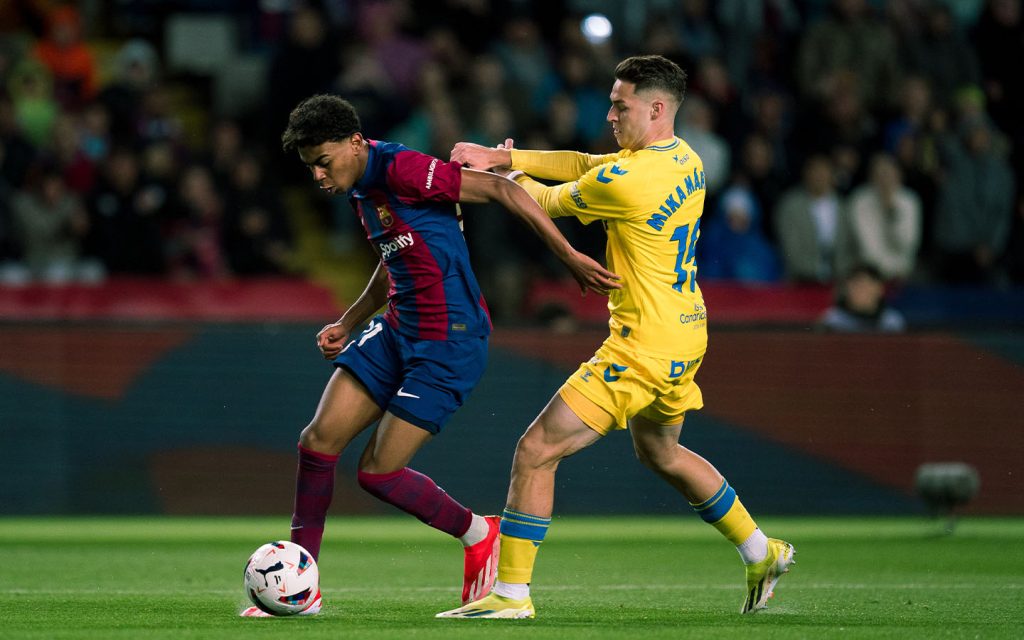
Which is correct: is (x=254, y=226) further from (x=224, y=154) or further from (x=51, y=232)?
(x=51, y=232)

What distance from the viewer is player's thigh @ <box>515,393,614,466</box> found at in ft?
20.4

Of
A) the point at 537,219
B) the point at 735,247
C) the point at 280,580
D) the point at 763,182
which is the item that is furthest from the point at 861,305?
the point at 280,580

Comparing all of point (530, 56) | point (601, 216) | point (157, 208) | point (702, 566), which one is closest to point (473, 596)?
point (601, 216)

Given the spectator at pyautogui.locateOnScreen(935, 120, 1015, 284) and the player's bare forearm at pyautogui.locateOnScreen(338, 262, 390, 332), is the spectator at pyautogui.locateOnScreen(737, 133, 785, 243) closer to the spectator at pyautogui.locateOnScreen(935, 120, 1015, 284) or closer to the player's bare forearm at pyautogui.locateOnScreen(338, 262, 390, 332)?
the spectator at pyautogui.locateOnScreen(935, 120, 1015, 284)

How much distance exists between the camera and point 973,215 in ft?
44.5

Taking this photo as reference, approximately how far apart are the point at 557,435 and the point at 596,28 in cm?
921

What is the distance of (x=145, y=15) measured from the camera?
15.6 meters

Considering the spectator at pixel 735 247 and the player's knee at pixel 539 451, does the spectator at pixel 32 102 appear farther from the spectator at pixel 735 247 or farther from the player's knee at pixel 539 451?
the player's knee at pixel 539 451

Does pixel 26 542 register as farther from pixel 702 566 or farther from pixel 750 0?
pixel 750 0

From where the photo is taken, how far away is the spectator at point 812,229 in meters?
13.2

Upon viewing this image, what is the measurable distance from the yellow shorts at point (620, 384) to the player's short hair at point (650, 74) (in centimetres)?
108

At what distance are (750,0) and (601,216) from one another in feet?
31.8

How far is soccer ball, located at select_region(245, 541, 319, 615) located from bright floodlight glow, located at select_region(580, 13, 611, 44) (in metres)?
9.14

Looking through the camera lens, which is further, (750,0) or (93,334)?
(750,0)
